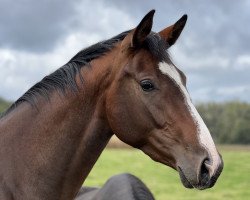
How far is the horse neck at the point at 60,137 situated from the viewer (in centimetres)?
361

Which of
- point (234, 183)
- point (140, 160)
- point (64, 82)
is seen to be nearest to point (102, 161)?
point (140, 160)

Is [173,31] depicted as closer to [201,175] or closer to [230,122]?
[201,175]

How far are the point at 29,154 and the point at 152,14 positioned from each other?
50.9 inches

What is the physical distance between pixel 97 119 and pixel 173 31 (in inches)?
35.9

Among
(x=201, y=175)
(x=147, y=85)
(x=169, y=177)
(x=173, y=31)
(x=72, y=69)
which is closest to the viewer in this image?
(x=201, y=175)

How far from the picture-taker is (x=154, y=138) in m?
3.59

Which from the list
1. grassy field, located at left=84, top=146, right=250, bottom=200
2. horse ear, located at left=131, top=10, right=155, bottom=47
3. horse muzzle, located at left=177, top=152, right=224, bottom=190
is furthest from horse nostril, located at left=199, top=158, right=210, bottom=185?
grassy field, located at left=84, top=146, right=250, bottom=200

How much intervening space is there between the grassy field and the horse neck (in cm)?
1301

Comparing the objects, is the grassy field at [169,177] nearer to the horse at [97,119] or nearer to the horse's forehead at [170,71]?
the horse at [97,119]

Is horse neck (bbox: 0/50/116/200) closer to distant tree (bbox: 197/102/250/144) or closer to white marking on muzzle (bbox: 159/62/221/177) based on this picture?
white marking on muzzle (bbox: 159/62/221/177)

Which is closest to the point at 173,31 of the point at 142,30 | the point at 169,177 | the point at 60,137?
the point at 142,30

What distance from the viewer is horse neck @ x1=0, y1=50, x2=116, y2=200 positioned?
3.61 metres

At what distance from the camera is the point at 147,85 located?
354cm

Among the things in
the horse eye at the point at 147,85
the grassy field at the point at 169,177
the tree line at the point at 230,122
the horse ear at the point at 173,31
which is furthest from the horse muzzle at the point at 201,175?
the tree line at the point at 230,122
